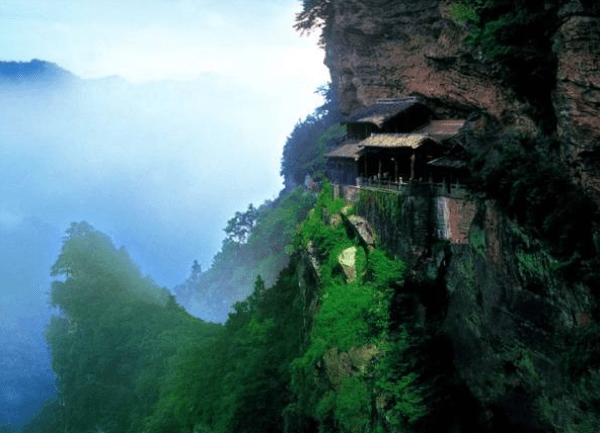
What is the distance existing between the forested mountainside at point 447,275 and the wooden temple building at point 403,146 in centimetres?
107

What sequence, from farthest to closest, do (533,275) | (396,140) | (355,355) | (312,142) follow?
(312,142)
(396,140)
(355,355)
(533,275)

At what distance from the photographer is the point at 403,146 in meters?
20.6

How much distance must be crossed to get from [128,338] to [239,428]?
27011 millimetres

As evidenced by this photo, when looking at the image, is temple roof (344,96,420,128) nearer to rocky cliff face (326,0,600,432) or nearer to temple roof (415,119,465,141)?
temple roof (415,119,465,141)

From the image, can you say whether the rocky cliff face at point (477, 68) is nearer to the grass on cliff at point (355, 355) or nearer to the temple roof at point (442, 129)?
the temple roof at point (442, 129)

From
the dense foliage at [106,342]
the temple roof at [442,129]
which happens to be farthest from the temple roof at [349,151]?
the dense foliage at [106,342]

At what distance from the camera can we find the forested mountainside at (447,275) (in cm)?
976

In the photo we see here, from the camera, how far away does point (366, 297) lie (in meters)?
17.7

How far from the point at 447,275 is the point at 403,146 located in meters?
6.90

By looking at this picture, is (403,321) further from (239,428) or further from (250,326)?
(250,326)

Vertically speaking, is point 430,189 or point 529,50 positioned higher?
point 529,50

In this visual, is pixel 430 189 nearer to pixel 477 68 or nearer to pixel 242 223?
pixel 477 68

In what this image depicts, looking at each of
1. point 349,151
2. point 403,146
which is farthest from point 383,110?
point 403,146

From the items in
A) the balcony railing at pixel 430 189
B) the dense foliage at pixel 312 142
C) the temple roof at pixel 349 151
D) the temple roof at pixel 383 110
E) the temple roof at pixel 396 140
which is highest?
the dense foliage at pixel 312 142
